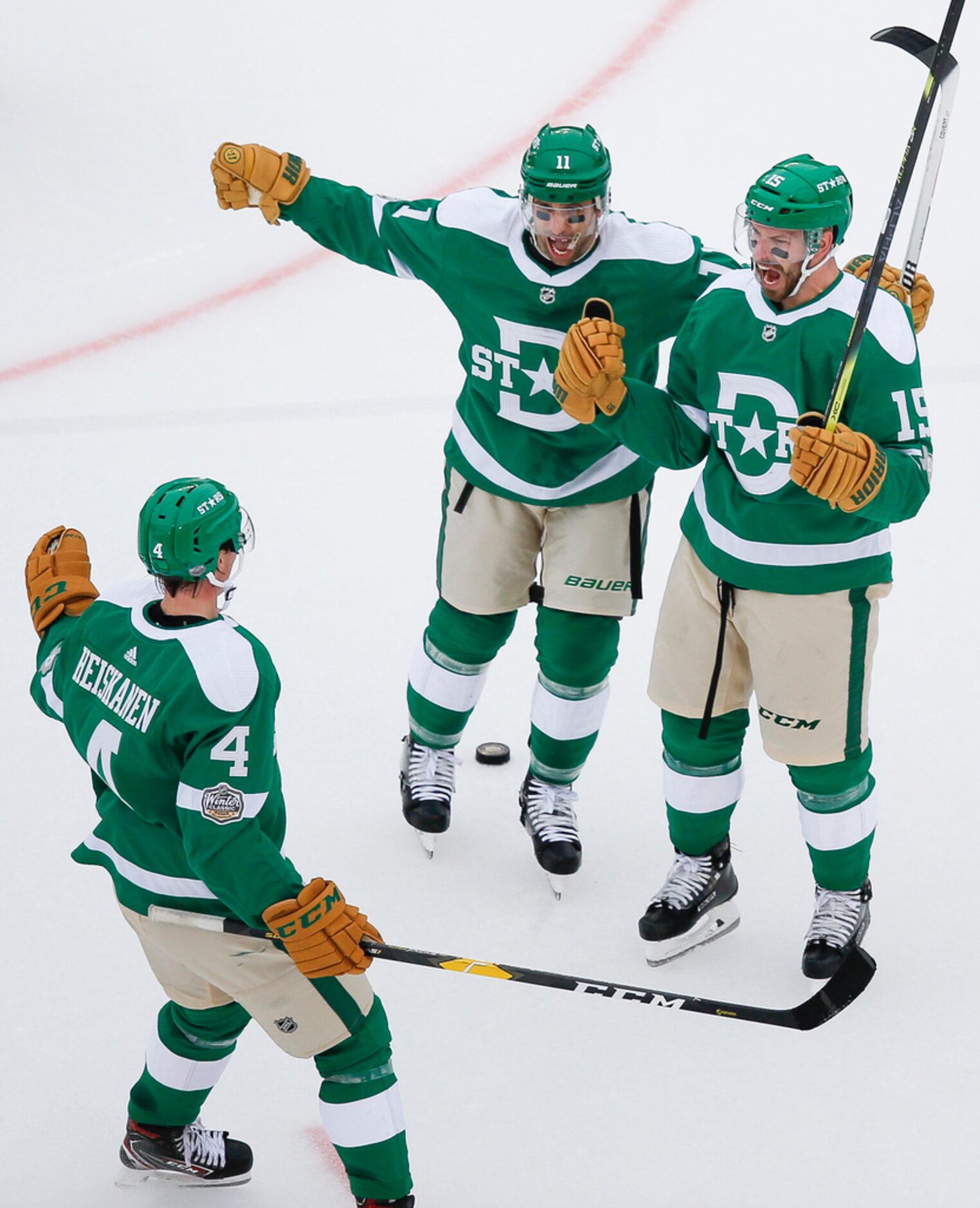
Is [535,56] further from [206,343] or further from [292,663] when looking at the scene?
[292,663]

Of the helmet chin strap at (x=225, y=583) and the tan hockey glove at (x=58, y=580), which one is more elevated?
the helmet chin strap at (x=225, y=583)

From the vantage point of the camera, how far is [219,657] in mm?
2041

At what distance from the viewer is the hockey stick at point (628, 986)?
2.19 m

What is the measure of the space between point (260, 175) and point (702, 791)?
1405 mm

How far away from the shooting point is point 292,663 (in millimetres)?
3832

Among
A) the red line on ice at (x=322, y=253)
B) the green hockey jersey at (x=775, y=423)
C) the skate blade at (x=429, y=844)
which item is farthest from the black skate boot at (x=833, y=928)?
the red line on ice at (x=322, y=253)

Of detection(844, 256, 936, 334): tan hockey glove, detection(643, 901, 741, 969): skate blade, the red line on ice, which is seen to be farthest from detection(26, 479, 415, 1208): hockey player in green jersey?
the red line on ice

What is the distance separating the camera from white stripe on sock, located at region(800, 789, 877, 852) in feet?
9.34

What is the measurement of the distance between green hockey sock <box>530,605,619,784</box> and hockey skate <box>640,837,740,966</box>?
0.31 m

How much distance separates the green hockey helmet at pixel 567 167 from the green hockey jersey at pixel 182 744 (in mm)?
1005

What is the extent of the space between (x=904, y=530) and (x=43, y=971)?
2.53 meters

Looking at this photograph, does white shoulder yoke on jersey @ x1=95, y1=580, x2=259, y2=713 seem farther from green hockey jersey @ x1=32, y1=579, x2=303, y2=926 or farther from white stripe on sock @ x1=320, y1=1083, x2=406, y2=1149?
white stripe on sock @ x1=320, y1=1083, x2=406, y2=1149

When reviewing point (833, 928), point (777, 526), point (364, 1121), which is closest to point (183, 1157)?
point (364, 1121)

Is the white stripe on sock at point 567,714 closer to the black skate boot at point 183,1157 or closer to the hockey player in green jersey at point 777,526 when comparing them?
the hockey player in green jersey at point 777,526
